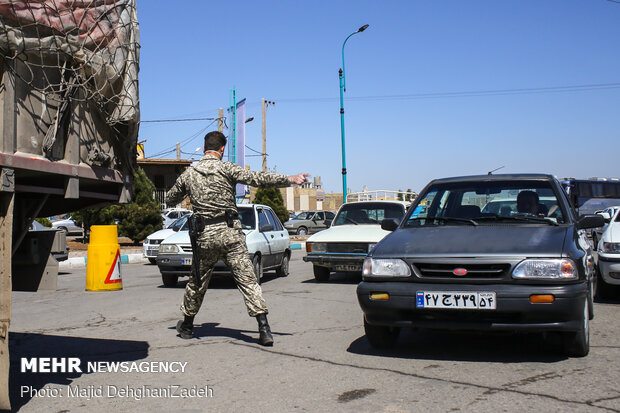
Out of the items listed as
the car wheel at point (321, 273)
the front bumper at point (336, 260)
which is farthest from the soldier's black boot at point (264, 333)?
the car wheel at point (321, 273)

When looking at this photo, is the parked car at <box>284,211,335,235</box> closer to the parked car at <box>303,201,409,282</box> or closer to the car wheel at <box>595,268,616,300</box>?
the parked car at <box>303,201,409,282</box>

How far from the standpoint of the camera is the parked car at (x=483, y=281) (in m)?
4.67

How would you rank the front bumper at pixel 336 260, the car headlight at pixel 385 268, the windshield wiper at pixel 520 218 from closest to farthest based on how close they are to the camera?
1. the car headlight at pixel 385 268
2. the windshield wiper at pixel 520 218
3. the front bumper at pixel 336 260

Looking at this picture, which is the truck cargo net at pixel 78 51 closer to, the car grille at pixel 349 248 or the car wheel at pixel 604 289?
the car wheel at pixel 604 289

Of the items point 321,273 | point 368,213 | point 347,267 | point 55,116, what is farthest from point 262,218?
point 55,116

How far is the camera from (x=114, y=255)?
863cm

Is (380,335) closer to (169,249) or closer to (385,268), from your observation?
(385,268)

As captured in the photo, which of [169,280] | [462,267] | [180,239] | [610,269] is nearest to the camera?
[462,267]

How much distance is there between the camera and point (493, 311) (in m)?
4.71

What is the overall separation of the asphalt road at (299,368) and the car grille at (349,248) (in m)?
3.12

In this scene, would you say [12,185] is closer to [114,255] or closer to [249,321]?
[249,321]

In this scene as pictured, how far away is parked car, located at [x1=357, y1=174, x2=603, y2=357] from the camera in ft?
15.3

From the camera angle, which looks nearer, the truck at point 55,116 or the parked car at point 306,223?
the truck at point 55,116

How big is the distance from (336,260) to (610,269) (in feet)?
15.1
